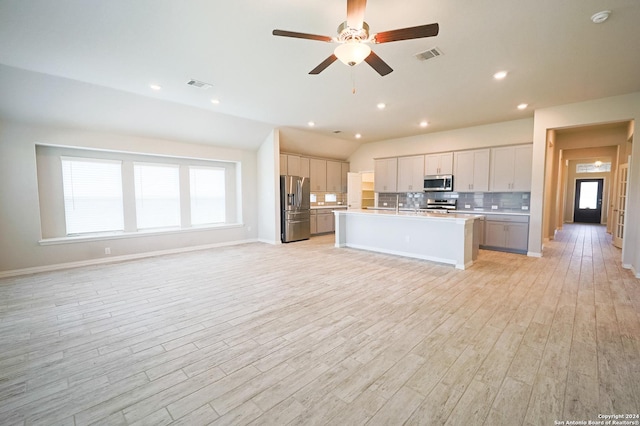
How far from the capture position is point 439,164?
724 cm

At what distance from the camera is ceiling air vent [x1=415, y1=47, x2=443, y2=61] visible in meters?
3.16

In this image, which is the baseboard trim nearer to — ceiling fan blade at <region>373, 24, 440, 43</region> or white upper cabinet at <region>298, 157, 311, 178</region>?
white upper cabinet at <region>298, 157, 311, 178</region>

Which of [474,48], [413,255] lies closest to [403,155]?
[413,255]

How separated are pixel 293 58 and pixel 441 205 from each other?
5.64 meters

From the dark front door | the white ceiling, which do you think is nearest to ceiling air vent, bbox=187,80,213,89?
the white ceiling

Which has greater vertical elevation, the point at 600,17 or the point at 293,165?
the point at 600,17

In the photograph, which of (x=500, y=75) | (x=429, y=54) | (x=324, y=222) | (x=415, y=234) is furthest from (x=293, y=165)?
(x=500, y=75)

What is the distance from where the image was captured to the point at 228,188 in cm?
746

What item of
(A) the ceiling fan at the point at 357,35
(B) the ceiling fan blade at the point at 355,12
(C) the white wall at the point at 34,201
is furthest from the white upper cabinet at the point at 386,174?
(B) the ceiling fan blade at the point at 355,12

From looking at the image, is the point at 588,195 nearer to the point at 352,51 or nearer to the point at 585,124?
the point at 585,124

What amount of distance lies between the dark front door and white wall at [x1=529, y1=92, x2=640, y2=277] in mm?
9298

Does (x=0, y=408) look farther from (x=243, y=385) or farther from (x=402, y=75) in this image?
(x=402, y=75)

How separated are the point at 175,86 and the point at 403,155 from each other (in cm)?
608

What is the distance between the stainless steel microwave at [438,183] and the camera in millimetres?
7010
